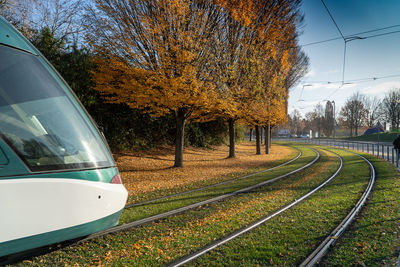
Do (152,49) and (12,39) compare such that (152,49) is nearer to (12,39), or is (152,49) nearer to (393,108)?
(12,39)

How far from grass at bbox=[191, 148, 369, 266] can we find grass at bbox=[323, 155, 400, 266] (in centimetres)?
36

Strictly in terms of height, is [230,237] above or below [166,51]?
below

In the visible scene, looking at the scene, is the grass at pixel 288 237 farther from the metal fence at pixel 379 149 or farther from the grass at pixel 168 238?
the metal fence at pixel 379 149

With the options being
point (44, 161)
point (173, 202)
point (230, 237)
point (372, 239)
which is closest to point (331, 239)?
point (372, 239)

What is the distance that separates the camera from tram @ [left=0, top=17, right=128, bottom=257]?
88.0 inches

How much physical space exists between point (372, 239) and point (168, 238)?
3607mm

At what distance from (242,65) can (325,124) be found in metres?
75.4

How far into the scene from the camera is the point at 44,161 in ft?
8.16

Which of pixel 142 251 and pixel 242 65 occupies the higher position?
pixel 242 65

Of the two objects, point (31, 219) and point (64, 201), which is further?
point (64, 201)

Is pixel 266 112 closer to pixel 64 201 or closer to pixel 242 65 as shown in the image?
pixel 242 65

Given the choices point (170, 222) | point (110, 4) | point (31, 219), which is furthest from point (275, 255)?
point (110, 4)

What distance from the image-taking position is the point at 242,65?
45.5 feet

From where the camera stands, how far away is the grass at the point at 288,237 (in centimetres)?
361
